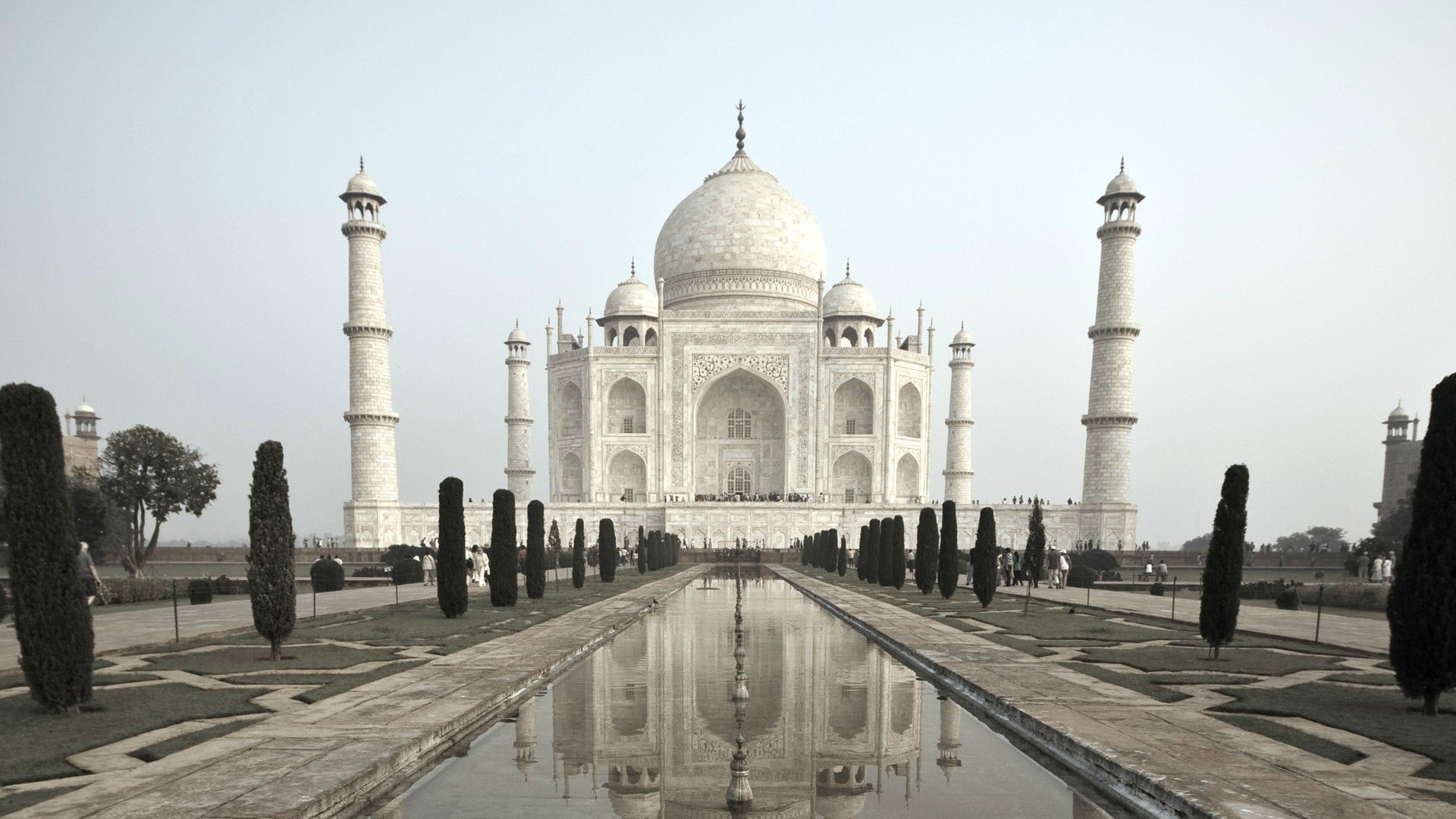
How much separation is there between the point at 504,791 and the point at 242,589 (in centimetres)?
1760

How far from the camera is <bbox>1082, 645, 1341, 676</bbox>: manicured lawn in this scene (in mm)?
8430

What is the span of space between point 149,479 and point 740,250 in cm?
2907

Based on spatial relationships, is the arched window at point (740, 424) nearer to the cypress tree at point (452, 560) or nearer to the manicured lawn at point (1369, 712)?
the cypress tree at point (452, 560)

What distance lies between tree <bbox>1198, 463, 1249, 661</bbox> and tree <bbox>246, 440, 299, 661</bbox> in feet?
30.0

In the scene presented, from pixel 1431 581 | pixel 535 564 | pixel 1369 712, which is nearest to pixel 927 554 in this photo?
pixel 535 564

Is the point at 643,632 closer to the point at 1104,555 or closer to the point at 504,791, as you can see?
the point at 504,791

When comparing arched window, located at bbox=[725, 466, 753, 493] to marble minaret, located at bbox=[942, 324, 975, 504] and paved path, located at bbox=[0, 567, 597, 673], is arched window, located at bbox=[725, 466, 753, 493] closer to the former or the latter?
marble minaret, located at bbox=[942, 324, 975, 504]

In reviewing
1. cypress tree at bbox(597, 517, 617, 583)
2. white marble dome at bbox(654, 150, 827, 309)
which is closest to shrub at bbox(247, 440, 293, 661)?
cypress tree at bbox(597, 517, 617, 583)

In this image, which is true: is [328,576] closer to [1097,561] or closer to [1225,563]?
[1225,563]

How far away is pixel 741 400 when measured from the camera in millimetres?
46875

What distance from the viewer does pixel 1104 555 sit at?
29.5 metres

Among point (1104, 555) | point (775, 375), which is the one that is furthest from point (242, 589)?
point (775, 375)

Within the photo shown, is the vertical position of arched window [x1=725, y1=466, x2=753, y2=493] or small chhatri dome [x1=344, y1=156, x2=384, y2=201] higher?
small chhatri dome [x1=344, y1=156, x2=384, y2=201]

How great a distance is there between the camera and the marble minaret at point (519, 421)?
157 feet
